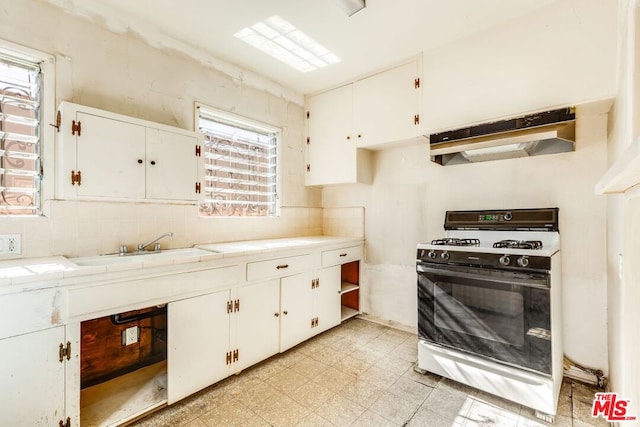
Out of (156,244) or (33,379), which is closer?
(33,379)

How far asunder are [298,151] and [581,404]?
3.21 m

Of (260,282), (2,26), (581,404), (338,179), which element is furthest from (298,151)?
(581,404)

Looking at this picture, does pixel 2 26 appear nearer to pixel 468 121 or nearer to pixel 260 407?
pixel 260 407

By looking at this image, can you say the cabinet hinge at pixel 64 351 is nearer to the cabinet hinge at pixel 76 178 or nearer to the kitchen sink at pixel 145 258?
the kitchen sink at pixel 145 258

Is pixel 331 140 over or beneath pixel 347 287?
over

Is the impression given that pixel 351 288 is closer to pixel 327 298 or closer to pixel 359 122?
pixel 327 298

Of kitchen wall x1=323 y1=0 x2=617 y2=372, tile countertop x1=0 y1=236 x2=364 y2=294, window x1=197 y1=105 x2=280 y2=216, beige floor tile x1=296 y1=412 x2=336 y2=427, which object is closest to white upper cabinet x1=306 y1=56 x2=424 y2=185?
kitchen wall x1=323 y1=0 x2=617 y2=372

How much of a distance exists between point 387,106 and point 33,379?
3103 mm

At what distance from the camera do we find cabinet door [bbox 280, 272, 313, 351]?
8.17 feet

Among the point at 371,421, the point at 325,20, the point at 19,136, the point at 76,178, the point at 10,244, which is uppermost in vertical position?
the point at 325,20

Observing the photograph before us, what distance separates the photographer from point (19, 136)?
176 cm

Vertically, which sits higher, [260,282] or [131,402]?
[260,282]

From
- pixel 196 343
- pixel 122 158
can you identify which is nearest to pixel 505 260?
pixel 196 343

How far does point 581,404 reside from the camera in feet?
6.08
